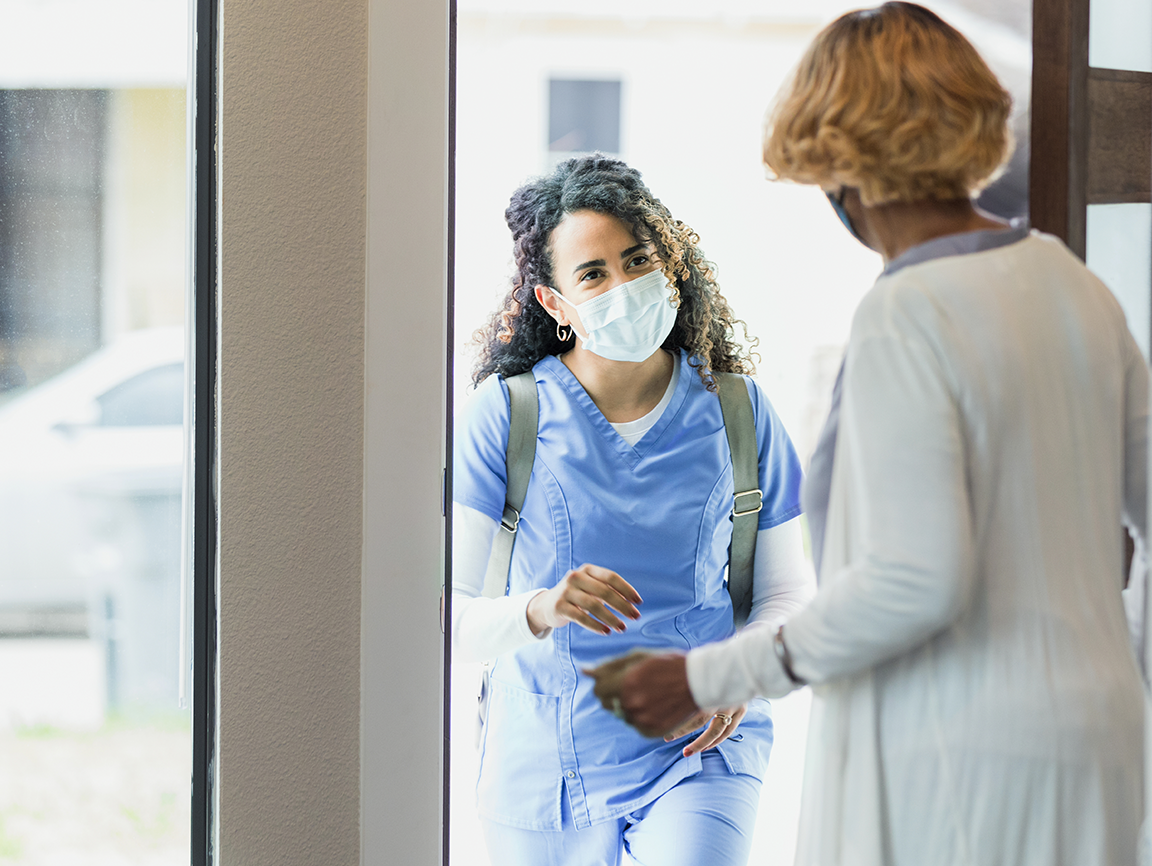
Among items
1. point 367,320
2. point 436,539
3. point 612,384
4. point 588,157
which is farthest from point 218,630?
point 588,157

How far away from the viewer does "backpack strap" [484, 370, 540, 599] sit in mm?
1231

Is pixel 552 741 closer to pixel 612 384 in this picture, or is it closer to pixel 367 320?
pixel 612 384

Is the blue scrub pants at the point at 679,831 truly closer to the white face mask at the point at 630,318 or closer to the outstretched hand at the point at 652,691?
the outstretched hand at the point at 652,691

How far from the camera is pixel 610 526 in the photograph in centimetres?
121

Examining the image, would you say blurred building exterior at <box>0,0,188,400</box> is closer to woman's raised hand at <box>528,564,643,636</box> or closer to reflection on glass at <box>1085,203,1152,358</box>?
woman's raised hand at <box>528,564,643,636</box>

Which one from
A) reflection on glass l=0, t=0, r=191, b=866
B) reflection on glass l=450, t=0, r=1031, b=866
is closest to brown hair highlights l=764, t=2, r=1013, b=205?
reflection on glass l=450, t=0, r=1031, b=866

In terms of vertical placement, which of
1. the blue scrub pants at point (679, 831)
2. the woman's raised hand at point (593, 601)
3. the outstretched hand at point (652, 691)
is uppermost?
the woman's raised hand at point (593, 601)

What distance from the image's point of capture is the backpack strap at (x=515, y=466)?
4.04 ft

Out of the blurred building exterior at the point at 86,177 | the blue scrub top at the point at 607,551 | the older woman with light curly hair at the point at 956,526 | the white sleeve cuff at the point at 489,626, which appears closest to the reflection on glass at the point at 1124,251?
the older woman with light curly hair at the point at 956,526

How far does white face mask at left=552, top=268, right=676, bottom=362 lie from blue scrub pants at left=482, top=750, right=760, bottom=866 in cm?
55

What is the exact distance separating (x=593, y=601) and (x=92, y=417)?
80cm

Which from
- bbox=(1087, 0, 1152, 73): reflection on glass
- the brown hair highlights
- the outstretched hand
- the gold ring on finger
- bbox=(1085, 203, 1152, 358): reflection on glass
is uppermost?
bbox=(1087, 0, 1152, 73): reflection on glass

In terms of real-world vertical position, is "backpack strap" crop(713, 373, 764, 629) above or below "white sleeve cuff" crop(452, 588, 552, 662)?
above

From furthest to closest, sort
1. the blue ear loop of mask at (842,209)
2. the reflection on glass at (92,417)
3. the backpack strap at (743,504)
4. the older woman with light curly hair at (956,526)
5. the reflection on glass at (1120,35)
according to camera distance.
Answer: the reflection on glass at (92,417)
the backpack strap at (743,504)
the reflection on glass at (1120,35)
the blue ear loop of mask at (842,209)
the older woman with light curly hair at (956,526)
